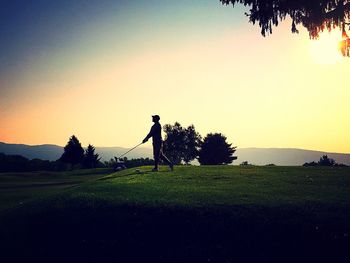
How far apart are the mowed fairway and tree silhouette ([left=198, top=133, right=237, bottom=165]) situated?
7141cm

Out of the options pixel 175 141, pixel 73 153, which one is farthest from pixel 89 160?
pixel 175 141

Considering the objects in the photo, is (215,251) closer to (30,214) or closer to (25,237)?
(25,237)

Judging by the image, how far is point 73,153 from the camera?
72688 millimetres

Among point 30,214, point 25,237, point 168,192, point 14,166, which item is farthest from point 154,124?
point 14,166

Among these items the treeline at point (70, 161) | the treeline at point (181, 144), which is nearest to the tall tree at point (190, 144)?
the treeline at point (181, 144)

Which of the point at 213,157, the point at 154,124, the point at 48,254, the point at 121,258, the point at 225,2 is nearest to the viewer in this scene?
the point at 121,258

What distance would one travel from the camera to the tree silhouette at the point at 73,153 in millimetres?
72250

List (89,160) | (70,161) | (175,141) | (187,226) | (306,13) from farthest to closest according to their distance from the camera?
(175,141)
(89,160)
(70,161)
(306,13)
(187,226)

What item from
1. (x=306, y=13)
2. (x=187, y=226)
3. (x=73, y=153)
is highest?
(x=306, y=13)

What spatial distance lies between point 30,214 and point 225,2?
52.1ft

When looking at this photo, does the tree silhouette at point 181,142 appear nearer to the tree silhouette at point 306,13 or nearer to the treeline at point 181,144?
the treeline at point 181,144

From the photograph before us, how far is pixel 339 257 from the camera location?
742 cm

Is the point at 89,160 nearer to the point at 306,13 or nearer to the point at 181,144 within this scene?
the point at 181,144

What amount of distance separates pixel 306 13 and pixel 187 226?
15.1 meters
